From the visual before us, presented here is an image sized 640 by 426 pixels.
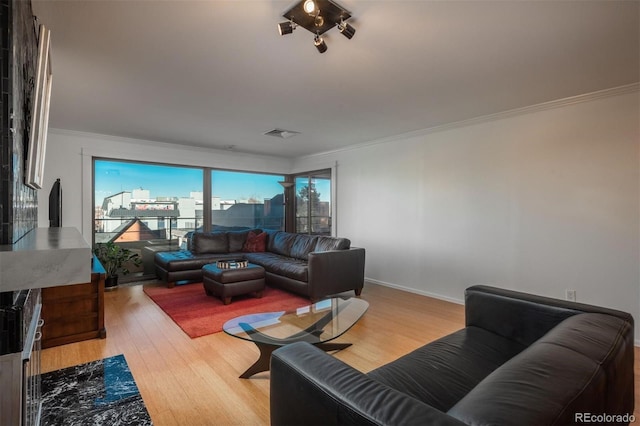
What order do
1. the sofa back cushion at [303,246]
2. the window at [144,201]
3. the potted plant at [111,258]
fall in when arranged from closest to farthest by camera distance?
the potted plant at [111,258] < the sofa back cushion at [303,246] < the window at [144,201]

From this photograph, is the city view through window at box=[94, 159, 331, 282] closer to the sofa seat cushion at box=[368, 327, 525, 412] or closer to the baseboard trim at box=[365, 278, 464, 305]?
the baseboard trim at box=[365, 278, 464, 305]

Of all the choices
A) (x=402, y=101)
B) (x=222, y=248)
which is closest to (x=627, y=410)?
(x=402, y=101)

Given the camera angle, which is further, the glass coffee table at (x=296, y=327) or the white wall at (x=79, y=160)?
the white wall at (x=79, y=160)

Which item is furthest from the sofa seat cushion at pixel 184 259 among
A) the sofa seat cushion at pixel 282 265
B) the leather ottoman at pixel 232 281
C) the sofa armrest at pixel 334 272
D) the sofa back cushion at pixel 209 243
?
the sofa armrest at pixel 334 272

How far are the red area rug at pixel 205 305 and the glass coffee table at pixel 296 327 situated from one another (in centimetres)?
84

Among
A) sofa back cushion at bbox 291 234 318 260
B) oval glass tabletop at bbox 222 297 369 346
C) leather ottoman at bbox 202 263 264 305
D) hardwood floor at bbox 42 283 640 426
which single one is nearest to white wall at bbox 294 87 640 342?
hardwood floor at bbox 42 283 640 426

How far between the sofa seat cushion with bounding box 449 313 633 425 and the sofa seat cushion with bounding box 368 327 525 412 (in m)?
0.39

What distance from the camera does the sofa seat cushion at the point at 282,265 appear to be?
13.6ft

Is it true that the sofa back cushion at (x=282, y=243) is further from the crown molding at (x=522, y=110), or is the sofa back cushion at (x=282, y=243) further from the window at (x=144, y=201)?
the crown molding at (x=522, y=110)

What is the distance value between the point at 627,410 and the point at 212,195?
5.98 metres

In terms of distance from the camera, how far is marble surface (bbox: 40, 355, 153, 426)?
1857 mm

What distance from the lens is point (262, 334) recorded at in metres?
2.30

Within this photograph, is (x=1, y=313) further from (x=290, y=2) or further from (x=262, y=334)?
(x=290, y=2)

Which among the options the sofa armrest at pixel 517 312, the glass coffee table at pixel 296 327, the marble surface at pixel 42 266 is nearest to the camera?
the marble surface at pixel 42 266
